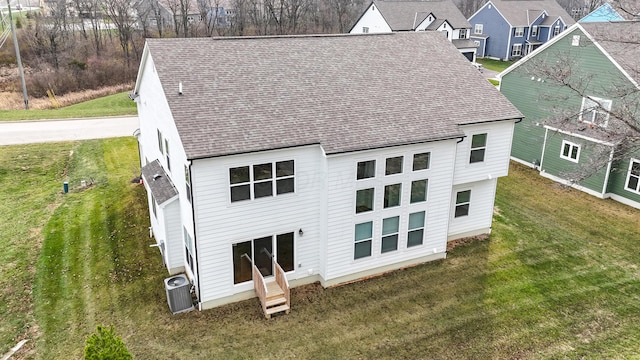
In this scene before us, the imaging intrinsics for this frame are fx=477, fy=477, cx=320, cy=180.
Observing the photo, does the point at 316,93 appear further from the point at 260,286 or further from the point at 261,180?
the point at 260,286

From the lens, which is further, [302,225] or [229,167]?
[302,225]

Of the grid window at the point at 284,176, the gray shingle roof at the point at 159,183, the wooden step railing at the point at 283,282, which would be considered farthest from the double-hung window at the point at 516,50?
the wooden step railing at the point at 283,282

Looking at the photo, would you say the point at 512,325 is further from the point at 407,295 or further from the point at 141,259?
the point at 141,259

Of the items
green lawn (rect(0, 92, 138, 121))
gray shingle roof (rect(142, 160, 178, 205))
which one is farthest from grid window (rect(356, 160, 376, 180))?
green lawn (rect(0, 92, 138, 121))

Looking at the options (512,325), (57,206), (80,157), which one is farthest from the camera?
(80,157)

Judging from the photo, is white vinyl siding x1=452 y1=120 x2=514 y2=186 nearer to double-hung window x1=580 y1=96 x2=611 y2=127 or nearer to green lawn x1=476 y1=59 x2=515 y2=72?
double-hung window x1=580 y1=96 x2=611 y2=127

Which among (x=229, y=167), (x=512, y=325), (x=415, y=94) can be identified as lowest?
(x=512, y=325)

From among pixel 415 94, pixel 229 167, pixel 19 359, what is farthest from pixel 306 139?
pixel 19 359
